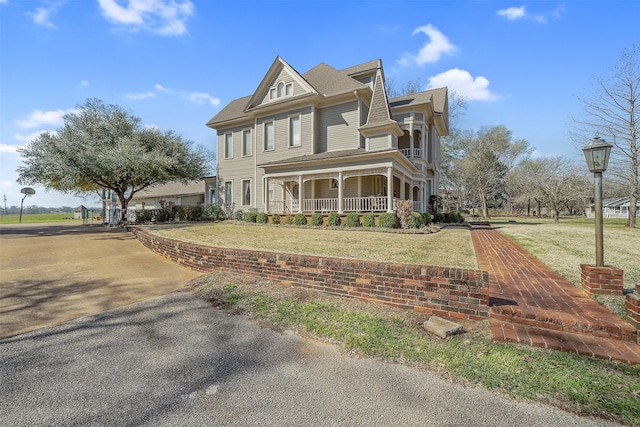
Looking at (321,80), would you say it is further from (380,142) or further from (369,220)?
(369,220)

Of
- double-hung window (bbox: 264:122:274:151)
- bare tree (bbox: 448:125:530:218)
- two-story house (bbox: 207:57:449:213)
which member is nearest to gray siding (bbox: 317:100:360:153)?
two-story house (bbox: 207:57:449:213)

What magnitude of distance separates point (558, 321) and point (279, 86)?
19.9 meters

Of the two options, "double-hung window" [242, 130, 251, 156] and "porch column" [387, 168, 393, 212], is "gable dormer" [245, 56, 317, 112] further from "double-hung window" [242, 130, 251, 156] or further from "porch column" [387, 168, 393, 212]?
"porch column" [387, 168, 393, 212]

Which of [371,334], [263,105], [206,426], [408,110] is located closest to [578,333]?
[371,334]

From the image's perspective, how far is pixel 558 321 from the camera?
127 inches

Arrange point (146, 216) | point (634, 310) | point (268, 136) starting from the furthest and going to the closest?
point (268, 136), point (146, 216), point (634, 310)

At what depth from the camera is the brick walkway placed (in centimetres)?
288

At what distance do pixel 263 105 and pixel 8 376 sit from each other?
62.8 feet

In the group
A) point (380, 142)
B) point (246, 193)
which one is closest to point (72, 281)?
point (380, 142)

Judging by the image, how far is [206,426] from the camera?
2.03 m

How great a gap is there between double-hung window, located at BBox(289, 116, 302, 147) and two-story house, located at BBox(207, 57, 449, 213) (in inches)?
2.5

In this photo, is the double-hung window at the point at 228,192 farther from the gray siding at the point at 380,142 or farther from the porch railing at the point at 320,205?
the gray siding at the point at 380,142

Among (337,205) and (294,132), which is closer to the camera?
(337,205)

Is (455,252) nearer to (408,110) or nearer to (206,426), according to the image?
(206,426)
